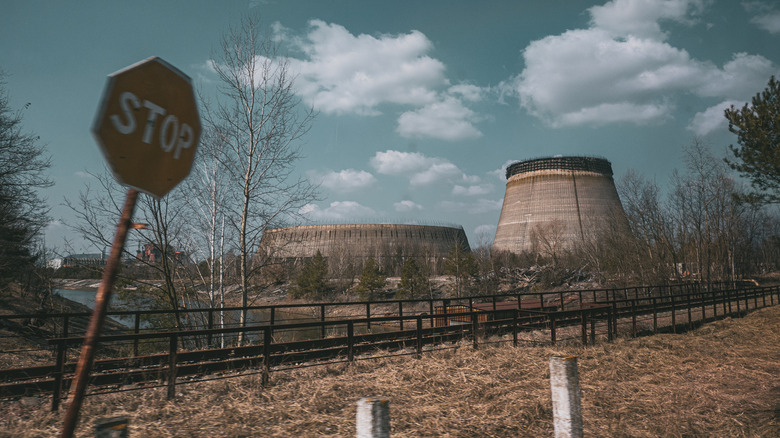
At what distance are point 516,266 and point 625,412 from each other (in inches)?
1737

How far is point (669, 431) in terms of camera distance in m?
4.66

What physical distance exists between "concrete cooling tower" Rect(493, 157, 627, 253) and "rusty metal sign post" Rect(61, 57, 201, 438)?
47.6 metres

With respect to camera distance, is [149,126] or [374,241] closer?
[149,126]

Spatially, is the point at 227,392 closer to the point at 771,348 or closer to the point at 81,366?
the point at 81,366

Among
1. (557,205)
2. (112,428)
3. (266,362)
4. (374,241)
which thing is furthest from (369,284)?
(112,428)

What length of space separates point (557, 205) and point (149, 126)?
50391 mm

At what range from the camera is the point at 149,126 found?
1693 millimetres

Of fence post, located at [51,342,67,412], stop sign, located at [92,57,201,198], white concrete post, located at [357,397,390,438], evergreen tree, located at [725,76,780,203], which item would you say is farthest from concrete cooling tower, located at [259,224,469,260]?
stop sign, located at [92,57,201,198]

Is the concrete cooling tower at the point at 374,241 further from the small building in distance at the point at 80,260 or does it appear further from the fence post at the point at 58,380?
the fence post at the point at 58,380

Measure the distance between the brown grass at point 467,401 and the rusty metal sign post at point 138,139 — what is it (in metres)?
3.20

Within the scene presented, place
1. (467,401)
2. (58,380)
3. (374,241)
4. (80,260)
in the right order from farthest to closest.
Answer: (374,241), (80,260), (467,401), (58,380)

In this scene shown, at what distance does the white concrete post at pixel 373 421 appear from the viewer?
2121 mm

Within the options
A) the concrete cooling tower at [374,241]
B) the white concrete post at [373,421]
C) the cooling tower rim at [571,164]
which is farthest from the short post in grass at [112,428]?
the concrete cooling tower at [374,241]

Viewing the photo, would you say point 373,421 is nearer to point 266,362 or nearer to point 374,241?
point 266,362
